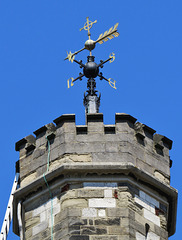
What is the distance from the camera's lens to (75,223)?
19.3m

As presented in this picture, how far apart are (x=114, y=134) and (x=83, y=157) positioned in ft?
2.60

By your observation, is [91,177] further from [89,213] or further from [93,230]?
[93,230]

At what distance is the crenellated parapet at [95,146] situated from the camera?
20281 millimetres

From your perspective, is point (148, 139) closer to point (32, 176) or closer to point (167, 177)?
point (167, 177)

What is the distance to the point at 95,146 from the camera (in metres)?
20.4

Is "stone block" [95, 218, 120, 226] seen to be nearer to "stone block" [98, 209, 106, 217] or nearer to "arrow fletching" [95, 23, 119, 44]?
"stone block" [98, 209, 106, 217]

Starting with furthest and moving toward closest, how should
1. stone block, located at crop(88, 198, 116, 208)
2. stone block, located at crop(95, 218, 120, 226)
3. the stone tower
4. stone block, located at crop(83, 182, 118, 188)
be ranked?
stone block, located at crop(83, 182, 118, 188)
stone block, located at crop(88, 198, 116, 208)
the stone tower
stone block, located at crop(95, 218, 120, 226)

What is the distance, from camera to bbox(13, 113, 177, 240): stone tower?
64.0 feet

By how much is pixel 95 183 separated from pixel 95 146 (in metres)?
0.73

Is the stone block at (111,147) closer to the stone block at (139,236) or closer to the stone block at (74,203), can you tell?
the stone block at (74,203)

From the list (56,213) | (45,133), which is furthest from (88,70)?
(56,213)

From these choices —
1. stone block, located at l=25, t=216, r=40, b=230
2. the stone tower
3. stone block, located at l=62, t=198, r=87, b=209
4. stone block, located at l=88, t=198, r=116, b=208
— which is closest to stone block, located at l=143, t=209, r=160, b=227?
the stone tower

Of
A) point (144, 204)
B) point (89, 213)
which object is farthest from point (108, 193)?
point (144, 204)

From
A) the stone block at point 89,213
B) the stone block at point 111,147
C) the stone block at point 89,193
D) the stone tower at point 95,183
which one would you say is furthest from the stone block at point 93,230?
the stone block at point 111,147
